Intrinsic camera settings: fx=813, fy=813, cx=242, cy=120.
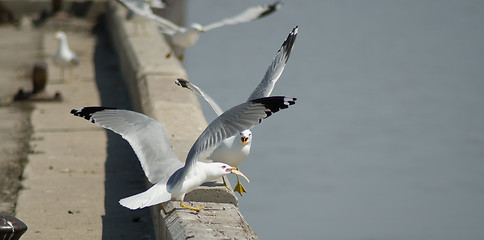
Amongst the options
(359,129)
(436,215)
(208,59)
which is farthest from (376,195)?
(208,59)

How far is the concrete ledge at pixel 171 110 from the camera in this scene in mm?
3559

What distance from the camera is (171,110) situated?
5711 mm

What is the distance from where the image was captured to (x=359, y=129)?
1249cm

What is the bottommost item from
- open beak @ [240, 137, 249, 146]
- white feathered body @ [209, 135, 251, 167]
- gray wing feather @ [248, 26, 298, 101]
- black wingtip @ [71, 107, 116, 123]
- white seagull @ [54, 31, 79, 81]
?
black wingtip @ [71, 107, 116, 123]

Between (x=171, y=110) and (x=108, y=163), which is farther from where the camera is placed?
(x=108, y=163)

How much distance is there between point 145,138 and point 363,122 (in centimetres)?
893

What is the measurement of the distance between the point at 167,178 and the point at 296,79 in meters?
11.2

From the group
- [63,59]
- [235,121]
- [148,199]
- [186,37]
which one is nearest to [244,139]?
[235,121]

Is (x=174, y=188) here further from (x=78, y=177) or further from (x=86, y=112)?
(x=78, y=177)

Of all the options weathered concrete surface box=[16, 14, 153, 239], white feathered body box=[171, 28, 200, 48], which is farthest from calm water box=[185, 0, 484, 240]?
weathered concrete surface box=[16, 14, 153, 239]

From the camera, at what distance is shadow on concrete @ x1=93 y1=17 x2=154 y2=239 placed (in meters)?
4.65

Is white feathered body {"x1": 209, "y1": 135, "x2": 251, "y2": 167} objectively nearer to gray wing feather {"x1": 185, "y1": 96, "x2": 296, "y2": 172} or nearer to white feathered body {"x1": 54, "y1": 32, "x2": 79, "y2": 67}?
gray wing feather {"x1": 185, "y1": 96, "x2": 296, "y2": 172}

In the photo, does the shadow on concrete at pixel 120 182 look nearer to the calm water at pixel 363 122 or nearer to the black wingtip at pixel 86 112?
the black wingtip at pixel 86 112

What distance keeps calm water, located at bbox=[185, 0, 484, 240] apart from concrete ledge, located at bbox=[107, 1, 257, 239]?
86.0 inches
